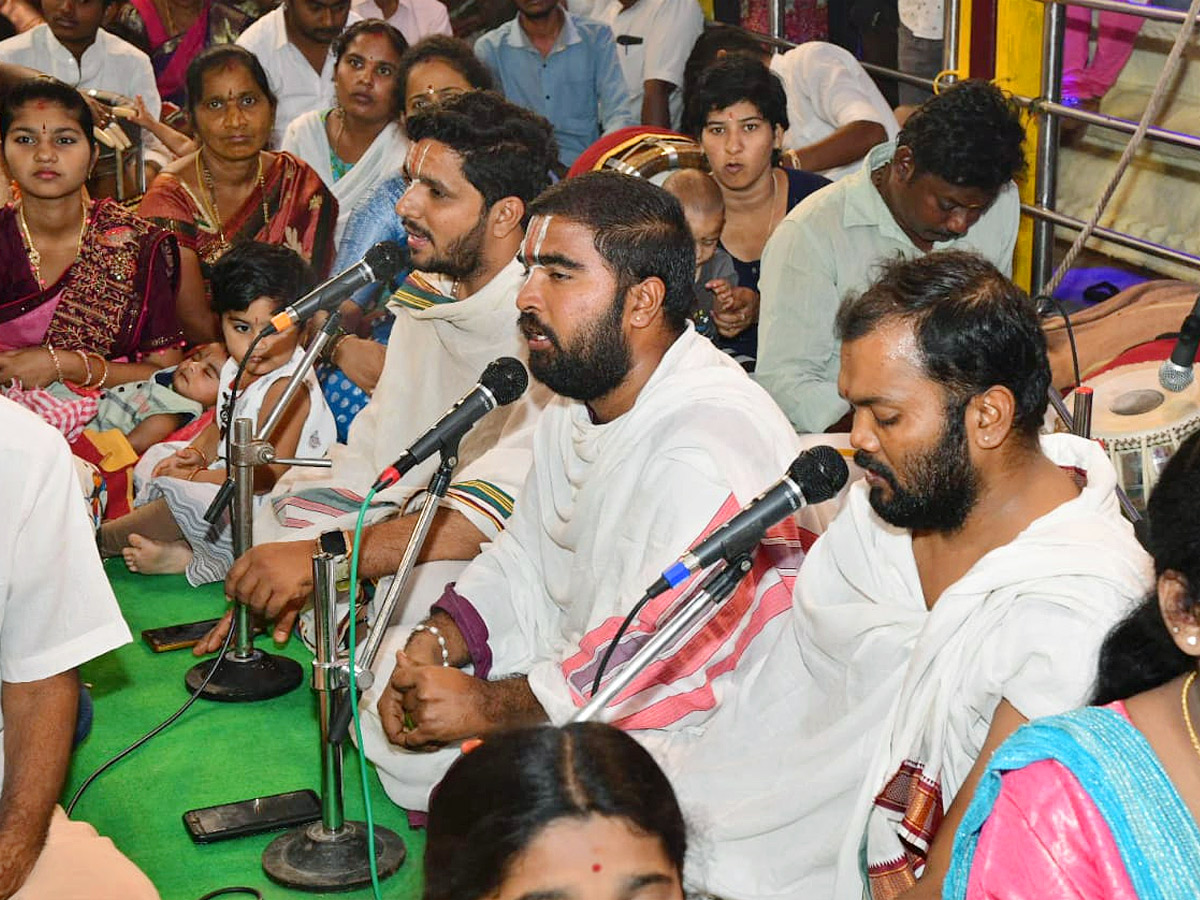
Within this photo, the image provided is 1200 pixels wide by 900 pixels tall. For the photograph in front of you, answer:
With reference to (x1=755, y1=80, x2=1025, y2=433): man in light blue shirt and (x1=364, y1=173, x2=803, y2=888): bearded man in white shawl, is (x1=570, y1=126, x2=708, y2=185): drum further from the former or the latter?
(x1=364, y1=173, x2=803, y2=888): bearded man in white shawl

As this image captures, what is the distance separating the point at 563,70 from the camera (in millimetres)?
7062

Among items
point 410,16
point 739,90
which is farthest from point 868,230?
point 410,16

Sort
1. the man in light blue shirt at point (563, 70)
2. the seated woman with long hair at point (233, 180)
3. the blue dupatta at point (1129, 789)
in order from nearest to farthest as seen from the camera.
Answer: the blue dupatta at point (1129, 789) → the seated woman with long hair at point (233, 180) → the man in light blue shirt at point (563, 70)

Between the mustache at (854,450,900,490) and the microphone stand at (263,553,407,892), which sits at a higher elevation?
the mustache at (854,450,900,490)

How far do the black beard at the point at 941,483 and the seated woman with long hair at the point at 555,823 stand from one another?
836 mm

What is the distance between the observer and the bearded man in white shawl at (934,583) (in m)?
2.22

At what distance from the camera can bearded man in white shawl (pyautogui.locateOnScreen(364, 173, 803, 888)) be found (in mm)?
2811

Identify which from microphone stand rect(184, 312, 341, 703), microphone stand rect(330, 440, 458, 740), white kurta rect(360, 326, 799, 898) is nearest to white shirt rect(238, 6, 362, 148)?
microphone stand rect(184, 312, 341, 703)

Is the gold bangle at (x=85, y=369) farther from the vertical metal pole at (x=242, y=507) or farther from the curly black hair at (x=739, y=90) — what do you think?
the curly black hair at (x=739, y=90)

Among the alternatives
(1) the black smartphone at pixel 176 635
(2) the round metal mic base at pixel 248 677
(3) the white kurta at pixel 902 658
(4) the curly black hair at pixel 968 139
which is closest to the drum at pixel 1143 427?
(4) the curly black hair at pixel 968 139

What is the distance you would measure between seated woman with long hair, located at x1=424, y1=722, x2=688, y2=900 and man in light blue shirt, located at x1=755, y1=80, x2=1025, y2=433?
101 inches

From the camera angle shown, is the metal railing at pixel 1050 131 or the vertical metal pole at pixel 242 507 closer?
the vertical metal pole at pixel 242 507

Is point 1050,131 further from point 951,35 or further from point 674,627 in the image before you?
point 674,627

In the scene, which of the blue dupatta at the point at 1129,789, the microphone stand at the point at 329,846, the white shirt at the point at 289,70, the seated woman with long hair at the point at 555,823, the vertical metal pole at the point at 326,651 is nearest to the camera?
the seated woman with long hair at the point at 555,823
